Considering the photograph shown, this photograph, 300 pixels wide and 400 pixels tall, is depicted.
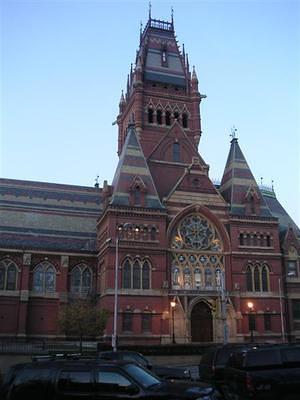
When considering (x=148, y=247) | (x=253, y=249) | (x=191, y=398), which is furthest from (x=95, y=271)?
(x=191, y=398)

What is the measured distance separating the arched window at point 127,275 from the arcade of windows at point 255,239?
44.1ft

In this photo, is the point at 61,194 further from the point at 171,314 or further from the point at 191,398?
the point at 191,398

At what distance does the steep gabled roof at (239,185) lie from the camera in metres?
54.8

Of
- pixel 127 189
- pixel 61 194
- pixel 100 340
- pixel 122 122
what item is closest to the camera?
pixel 100 340

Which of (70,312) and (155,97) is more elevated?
(155,97)

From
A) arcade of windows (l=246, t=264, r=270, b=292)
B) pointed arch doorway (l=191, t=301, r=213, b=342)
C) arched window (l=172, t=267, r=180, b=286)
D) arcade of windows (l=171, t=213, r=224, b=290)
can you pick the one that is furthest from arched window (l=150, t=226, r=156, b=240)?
arcade of windows (l=246, t=264, r=270, b=292)

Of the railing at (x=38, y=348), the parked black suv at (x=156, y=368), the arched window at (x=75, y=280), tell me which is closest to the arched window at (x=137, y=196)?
the arched window at (x=75, y=280)

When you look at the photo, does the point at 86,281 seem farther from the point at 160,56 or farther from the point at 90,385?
the point at 90,385

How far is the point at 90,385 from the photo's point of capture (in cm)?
1143

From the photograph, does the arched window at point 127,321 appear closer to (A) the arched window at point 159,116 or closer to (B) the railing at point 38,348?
(B) the railing at point 38,348

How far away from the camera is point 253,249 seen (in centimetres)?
5262

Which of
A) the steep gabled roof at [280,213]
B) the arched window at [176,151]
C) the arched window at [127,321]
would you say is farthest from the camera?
the steep gabled roof at [280,213]

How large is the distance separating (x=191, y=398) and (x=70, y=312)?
108 feet

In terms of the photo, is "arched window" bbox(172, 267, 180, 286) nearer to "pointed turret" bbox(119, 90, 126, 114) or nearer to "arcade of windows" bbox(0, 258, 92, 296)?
"arcade of windows" bbox(0, 258, 92, 296)
